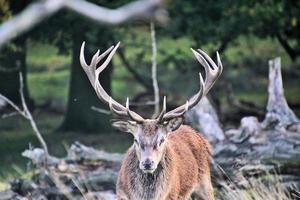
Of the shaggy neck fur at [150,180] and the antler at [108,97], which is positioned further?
the shaggy neck fur at [150,180]

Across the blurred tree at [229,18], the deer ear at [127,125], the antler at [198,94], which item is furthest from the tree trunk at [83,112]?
the deer ear at [127,125]

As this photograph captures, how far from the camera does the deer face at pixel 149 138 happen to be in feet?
27.1

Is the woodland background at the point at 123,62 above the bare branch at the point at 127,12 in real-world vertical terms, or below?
below

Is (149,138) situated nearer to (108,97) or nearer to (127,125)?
(127,125)

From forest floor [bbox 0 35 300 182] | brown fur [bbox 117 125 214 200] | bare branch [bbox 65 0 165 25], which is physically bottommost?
forest floor [bbox 0 35 300 182]

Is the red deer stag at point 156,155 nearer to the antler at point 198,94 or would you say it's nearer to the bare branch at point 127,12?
the antler at point 198,94

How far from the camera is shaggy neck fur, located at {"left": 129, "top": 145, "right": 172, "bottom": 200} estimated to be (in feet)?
28.2

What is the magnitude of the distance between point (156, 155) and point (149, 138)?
159mm

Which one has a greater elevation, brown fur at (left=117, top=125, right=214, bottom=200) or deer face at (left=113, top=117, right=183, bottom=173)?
deer face at (left=113, top=117, right=183, bottom=173)

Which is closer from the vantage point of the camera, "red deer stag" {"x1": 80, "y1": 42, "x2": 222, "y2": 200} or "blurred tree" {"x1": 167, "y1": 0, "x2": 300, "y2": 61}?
"red deer stag" {"x1": 80, "y1": 42, "x2": 222, "y2": 200}

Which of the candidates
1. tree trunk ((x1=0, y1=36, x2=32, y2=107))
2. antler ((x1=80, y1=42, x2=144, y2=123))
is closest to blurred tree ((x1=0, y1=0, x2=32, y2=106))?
tree trunk ((x1=0, y1=36, x2=32, y2=107))

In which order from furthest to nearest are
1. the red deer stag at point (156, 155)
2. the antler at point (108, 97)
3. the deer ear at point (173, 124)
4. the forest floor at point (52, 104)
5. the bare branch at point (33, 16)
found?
the forest floor at point (52, 104)
the deer ear at point (173, 124)
the antler at point (108, 97)
the red deer stag at point (156, 155)
the bare branch at point (33, 16)

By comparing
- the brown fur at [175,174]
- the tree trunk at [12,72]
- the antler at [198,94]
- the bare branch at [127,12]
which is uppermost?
the bare branch at [127,12]

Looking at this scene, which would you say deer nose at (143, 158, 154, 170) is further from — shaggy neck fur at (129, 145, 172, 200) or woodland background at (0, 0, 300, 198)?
woodland background at (0, 0, 300, 198)
